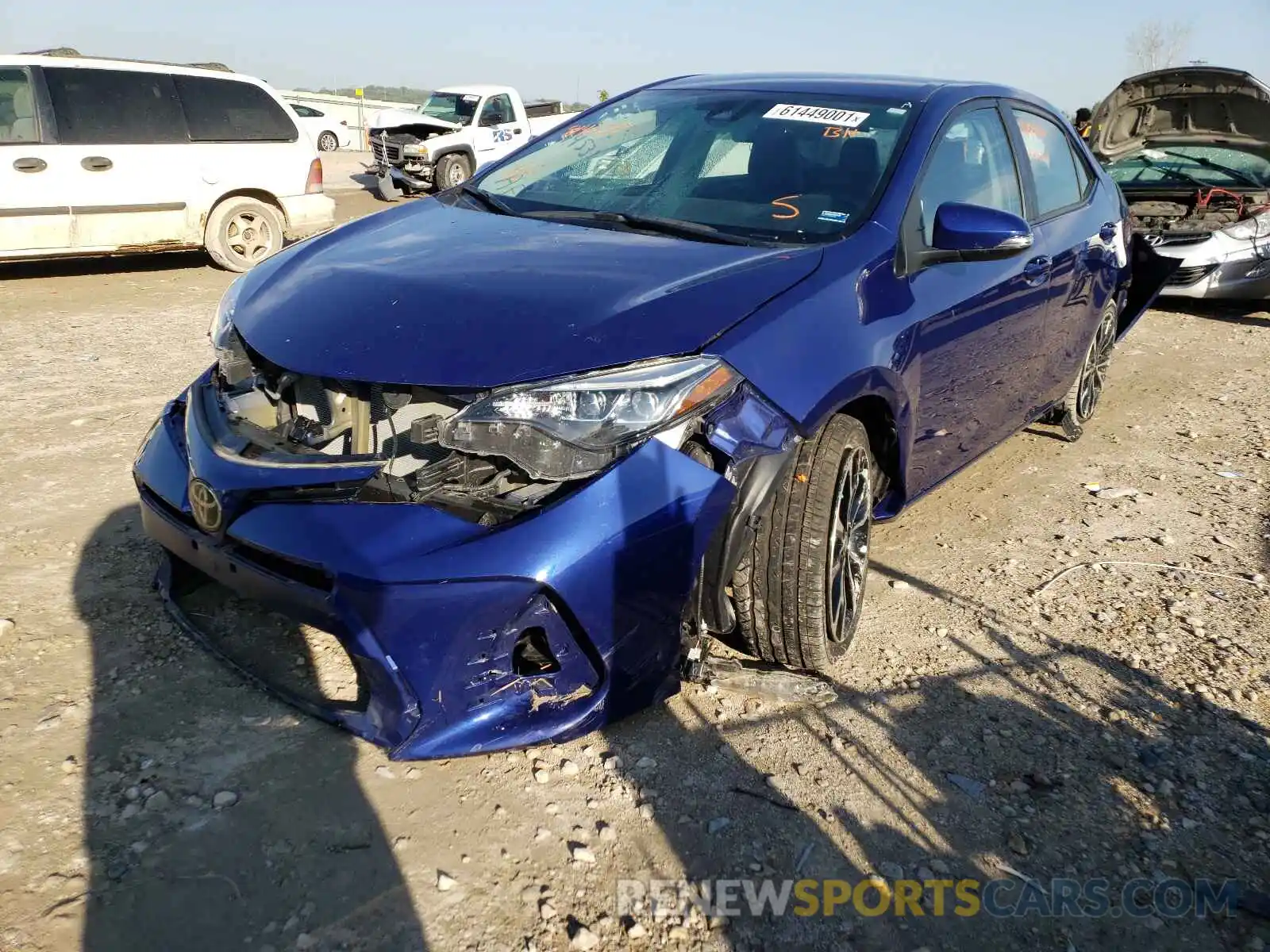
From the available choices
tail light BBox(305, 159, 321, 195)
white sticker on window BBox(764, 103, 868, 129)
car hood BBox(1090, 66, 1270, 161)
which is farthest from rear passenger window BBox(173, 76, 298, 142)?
car hood BBox(1090, 66, 1270, 161)

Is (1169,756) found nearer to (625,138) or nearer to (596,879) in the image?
(596,879)

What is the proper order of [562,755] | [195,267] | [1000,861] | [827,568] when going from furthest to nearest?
1. [195,267]
2. [827,568]
3. [562,755]
4. [1000,861]

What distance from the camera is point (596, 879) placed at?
2.19 meters

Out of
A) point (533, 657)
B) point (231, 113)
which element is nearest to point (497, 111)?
point (231, 113)

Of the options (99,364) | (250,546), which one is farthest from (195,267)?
(250,546)

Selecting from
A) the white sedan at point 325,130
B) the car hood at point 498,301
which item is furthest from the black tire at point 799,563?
the white sedan at point 325,130

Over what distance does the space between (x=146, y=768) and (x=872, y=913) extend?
166 cm

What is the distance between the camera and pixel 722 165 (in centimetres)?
350

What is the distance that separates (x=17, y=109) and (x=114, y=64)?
935mm

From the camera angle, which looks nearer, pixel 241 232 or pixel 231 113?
pixel 231 113

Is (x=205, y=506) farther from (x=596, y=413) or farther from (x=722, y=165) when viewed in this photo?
(x=722, y=165)

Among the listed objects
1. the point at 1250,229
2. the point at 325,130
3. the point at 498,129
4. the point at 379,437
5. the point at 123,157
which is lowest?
the point at 325,130

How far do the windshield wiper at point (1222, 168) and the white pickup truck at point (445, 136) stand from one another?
388 inches

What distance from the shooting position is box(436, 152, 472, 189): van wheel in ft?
55.5
